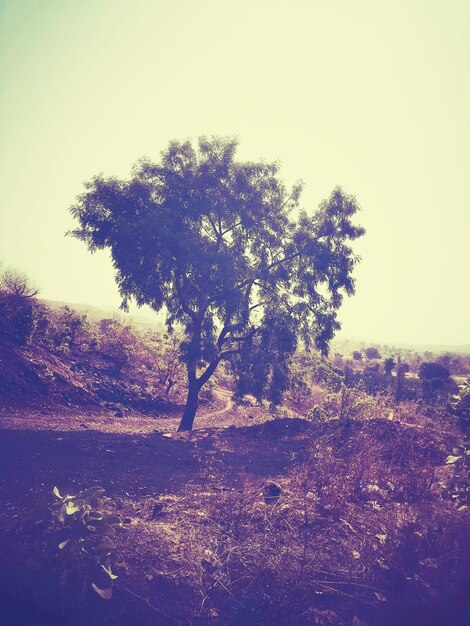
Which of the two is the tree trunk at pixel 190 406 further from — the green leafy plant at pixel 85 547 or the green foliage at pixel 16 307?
the green leafy plant at pixel 85 547

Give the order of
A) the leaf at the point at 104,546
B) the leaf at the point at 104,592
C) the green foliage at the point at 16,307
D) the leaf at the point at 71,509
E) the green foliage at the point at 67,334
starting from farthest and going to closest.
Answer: the green foliage at the point at 67,334, the green foliage at the point at 16,307, the leaf at the point at 71,509, the leaf at the point at 104,546, the leaf at the point at 104,592

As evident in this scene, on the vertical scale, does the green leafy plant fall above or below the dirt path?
above

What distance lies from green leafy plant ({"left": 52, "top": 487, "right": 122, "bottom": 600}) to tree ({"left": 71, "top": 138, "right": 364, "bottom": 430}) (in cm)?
828

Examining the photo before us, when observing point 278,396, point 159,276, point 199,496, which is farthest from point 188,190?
point 199,496

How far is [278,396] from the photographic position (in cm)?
1298

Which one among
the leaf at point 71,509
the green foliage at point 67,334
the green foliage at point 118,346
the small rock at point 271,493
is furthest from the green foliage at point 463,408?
the green foliage at point 67,334

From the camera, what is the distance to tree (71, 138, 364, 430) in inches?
462

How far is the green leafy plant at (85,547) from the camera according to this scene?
12.0 ft

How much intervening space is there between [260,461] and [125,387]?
9.93 m

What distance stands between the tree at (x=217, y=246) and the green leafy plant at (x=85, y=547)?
8.28 metres

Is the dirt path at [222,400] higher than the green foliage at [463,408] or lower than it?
lower

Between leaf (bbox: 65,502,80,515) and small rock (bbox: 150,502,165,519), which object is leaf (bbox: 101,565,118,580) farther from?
small rock (bbox: 150,502,165,519)

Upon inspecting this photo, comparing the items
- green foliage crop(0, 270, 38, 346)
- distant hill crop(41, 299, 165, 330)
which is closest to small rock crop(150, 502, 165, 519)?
distant hill crop(41, 299, 165, 330)

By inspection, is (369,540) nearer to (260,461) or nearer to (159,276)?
(260,461)
